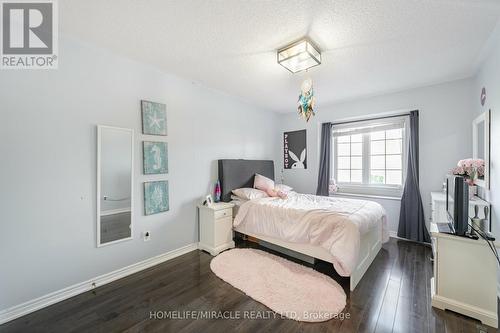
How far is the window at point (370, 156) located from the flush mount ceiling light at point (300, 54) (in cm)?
237

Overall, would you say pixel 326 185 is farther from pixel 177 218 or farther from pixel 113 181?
pixel 113 181

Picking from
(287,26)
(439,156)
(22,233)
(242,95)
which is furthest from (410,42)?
(22,233)

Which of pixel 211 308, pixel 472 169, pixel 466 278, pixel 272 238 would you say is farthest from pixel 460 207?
pixel 211 308

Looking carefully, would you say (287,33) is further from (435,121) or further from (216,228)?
(435,121)

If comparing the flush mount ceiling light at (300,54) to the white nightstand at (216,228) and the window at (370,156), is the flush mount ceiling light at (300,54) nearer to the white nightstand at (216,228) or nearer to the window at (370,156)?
the white nightstand at (216,228)

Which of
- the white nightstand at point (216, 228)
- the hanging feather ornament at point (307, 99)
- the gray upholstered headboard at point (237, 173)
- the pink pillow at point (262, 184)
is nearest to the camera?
the hanging feather ornament at point (307, 99)

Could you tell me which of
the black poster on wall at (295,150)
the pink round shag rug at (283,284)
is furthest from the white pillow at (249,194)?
the black poster on wall at (295,150)

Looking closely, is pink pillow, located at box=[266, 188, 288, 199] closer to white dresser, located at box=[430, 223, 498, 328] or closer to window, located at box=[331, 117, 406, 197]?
window, located at box=[331, 117, 406, 197]

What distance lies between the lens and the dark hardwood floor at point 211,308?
1.66 metres

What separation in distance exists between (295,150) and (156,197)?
3.28 metres

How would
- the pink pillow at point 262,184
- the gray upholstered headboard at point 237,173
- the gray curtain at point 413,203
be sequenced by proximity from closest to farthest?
the gray curtain at point 413,203 < the gray upholstered headboard at point 237,173 < the pink pillow at point 262,184

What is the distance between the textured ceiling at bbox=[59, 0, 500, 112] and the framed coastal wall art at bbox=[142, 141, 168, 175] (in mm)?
1049

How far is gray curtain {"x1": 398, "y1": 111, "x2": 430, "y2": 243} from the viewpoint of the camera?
131 inches

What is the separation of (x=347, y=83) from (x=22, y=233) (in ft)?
14.0
